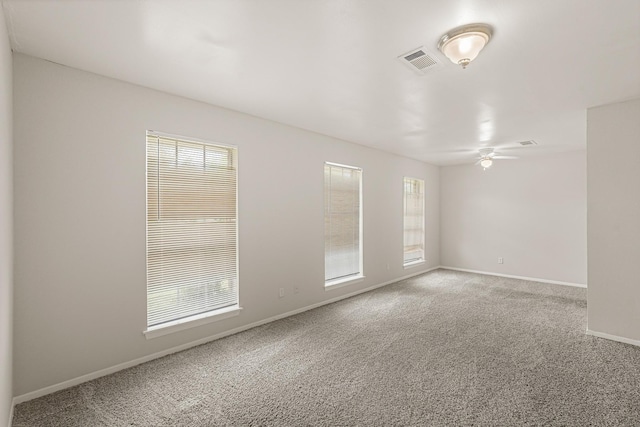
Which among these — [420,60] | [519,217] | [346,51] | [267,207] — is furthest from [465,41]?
[519,217]

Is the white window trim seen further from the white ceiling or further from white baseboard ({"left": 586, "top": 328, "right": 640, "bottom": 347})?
the white ceiling

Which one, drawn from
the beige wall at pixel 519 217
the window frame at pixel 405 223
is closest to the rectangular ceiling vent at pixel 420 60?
the window frame at pixel 405 223

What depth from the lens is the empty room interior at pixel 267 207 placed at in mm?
2096

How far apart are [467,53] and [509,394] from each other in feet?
8.48

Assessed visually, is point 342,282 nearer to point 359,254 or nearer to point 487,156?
point 359,254

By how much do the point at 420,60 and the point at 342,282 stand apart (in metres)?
3.59

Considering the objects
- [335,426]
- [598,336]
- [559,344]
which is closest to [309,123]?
[335,426]

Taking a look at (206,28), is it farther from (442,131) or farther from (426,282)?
(426,282)

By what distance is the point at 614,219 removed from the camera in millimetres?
3469

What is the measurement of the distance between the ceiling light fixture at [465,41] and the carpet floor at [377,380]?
2.52 m

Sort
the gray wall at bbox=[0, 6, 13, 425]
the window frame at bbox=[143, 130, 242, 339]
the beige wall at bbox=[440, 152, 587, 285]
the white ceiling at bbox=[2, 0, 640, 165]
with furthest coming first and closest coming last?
1. the beige wall at bbox=[440, 152, 587, 285]
2. the window frame at bbox=[143, 130, 242, 339]
3. the white ceiling at bbox=[2, 0, 640, 165]
4. the gray wall at bbox=[0, 6, 13, 425]

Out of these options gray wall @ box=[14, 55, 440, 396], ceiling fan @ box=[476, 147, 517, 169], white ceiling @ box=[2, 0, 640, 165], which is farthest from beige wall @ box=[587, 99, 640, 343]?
→ gray wall @ box=[14, 55, 440, 396]

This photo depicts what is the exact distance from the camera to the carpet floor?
220cm

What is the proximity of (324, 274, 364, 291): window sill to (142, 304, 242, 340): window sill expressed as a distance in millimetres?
1634
